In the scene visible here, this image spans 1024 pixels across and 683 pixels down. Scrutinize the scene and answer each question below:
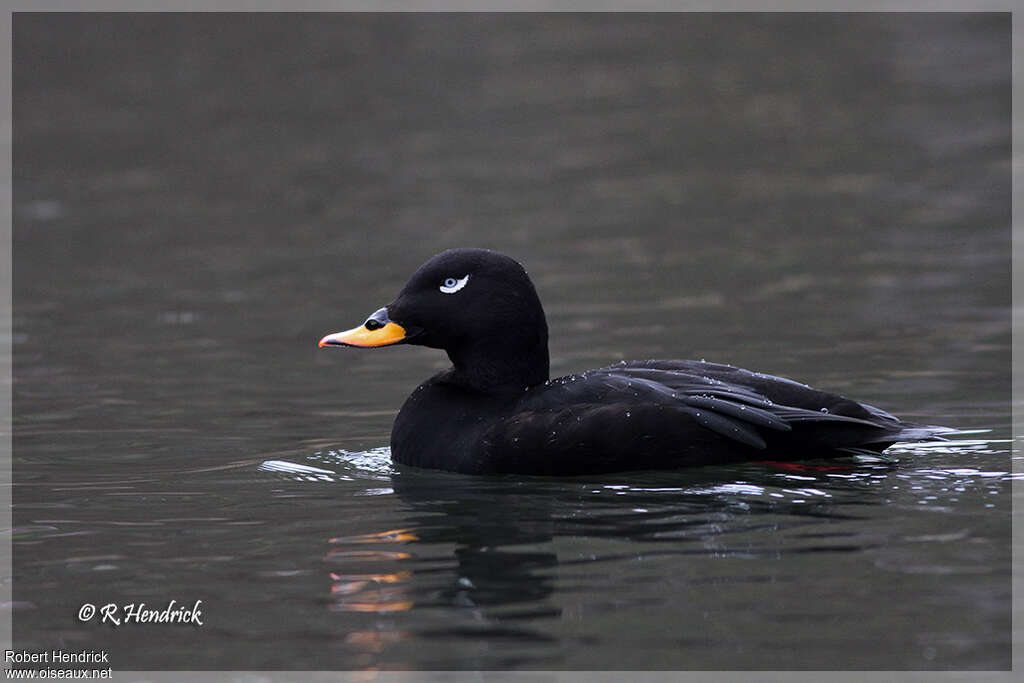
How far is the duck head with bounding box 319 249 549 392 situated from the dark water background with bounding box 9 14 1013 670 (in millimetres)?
616

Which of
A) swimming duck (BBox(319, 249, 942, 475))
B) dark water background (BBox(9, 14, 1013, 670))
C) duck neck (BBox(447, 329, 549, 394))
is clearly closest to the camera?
dark water background (BBox(9, 14, 1013, 670))

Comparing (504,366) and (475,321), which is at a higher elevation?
(475,321)

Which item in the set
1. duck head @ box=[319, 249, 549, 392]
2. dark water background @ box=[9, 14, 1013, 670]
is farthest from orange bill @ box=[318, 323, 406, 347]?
dark water background @ box=[9, 14, 1013, 670]

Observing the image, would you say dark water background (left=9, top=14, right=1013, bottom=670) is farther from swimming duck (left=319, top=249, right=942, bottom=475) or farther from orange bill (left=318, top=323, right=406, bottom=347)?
orange bill (left=318, top=323, right=406, bottom=347)

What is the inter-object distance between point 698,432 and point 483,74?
17.1 meters

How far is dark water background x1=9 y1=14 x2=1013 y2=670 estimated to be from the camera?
5.85 metres

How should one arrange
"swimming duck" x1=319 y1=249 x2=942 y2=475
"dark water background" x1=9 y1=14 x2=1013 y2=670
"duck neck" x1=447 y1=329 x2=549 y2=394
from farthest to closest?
"duck neck" x1=447 y1=329 x2=549 y2=394 < "swimming duck" x1=319 y1=249 x2=942 y2=475 < "dark water background" x1=9 y1=14 x2=1013 y2=670

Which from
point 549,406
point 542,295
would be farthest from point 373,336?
point 542,295

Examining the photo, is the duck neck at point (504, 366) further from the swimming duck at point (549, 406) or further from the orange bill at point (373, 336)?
the orange bill at point (373, 336)

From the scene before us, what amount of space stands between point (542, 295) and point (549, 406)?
5489 millimetres

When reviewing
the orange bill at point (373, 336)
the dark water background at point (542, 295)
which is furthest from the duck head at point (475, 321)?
the dark water background at point (542, 295)

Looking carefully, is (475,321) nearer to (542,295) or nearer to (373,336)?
(373,336)

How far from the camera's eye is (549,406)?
25.6ft

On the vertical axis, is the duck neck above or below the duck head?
below
